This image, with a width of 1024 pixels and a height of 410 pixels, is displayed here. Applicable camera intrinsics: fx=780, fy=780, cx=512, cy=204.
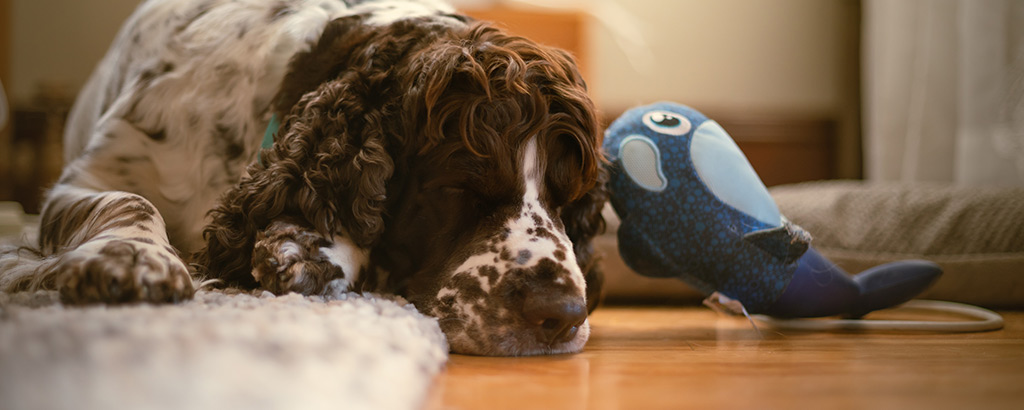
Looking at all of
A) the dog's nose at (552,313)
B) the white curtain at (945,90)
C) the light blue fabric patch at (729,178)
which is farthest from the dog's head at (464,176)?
the white curtain at (945,90)

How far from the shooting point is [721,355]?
146 centimetres

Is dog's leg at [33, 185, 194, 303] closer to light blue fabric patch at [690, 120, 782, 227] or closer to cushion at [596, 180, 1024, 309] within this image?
light blue fabric patch at [690, 120, 782, 227]

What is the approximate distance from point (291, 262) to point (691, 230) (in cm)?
86

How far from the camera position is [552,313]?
1371mm

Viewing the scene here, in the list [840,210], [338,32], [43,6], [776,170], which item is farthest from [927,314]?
[43,6]

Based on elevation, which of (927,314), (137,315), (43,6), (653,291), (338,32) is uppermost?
(338,32)

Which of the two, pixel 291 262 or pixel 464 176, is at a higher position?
pixel 464 176

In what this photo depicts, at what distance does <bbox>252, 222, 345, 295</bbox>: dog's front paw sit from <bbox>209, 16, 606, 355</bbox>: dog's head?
5 cm

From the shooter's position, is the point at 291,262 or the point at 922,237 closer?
the point at 291,262

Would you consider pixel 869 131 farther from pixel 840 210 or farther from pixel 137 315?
pixel 137 315

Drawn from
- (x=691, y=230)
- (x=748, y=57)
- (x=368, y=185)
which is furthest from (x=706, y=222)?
(x=748, y=57)

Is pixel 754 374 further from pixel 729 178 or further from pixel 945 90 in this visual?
pixel 945 90

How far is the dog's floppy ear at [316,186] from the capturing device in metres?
1.60

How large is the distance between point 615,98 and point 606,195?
3863mm
